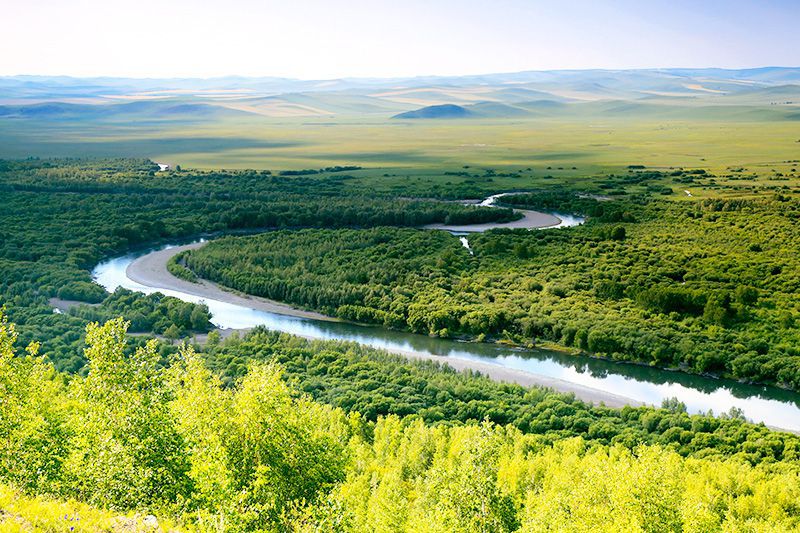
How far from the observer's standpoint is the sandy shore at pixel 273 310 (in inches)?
1740

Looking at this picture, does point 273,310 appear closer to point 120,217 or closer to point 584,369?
point 584,369

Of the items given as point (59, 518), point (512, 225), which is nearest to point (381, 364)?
point (59, 518)

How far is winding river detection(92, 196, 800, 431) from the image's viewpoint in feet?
143

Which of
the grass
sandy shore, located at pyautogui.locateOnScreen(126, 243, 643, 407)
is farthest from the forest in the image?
sandy shore, located at pyautogui.locateOnScreen(126, 243, 643, 407)

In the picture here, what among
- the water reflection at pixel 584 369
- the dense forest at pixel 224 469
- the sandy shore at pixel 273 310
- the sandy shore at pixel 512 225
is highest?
the dense forest at pixel 224 469

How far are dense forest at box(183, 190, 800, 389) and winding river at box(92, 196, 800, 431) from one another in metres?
1.20

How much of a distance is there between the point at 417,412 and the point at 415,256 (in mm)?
39906

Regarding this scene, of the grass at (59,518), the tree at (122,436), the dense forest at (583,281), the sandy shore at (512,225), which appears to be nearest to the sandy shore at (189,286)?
the dense forest at (583,281)

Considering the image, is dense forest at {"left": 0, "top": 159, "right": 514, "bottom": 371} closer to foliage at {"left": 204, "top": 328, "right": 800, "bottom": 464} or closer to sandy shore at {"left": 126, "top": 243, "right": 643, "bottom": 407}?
sandy shore at {"left": 126, "top": 243, "right": 643, "bottom": 407}

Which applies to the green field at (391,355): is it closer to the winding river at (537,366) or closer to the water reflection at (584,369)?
the water reflection at (584,369)

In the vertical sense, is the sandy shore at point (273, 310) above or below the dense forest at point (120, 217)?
below

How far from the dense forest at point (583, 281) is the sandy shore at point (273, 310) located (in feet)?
4.99

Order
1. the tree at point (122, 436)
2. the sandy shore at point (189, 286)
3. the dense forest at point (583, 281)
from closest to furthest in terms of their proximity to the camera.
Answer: the tree at point (122, 436), the dense forest at point (583, 281), the sandy shore at point (189, 286)

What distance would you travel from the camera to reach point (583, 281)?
2554 inches
